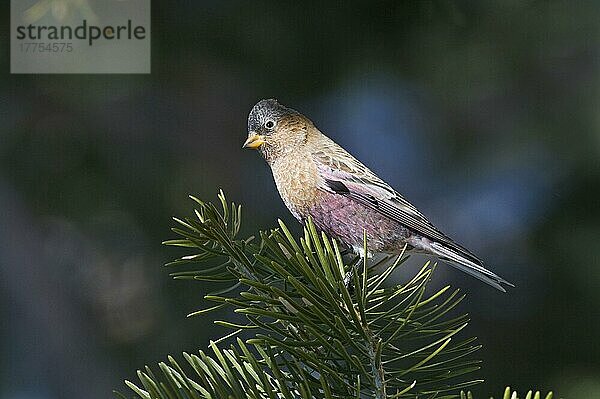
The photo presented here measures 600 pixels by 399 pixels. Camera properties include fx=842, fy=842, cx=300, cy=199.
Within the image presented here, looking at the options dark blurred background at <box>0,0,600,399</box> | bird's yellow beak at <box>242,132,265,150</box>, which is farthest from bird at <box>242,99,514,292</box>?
dark blurred background at <box>0,0,600,399</box>

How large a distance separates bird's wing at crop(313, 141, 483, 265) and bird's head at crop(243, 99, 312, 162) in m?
0.03

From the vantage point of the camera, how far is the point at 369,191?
82cm

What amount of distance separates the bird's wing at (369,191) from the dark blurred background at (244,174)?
1.99 feet

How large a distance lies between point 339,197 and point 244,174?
0.73 m

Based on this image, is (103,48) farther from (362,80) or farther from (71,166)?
(362,80)

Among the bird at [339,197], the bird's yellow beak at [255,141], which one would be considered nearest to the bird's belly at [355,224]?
the bird at [339,197]

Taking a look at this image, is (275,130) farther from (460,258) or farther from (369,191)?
(460,258)

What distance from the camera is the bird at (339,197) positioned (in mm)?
761

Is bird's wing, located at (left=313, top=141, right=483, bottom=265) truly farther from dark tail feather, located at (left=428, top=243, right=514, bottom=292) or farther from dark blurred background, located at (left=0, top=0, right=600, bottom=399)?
dark blurred background, located at (left=0, top=0, right=600, bottom=399)

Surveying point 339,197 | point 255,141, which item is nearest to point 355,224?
point 339,197

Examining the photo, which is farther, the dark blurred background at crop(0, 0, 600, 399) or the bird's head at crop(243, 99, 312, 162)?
the dark blurred background at crop(0, 0, 600, 399)

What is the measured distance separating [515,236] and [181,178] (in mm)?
610

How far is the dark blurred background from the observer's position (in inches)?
55.5

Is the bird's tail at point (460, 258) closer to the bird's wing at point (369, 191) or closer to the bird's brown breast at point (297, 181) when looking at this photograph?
the bird's wing at point (369, 191)
